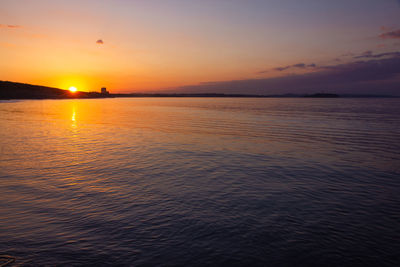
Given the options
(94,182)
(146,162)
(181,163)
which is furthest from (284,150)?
(94,182)

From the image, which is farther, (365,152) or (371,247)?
(365,152)

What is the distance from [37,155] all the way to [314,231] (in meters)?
17.5

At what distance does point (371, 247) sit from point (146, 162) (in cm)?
1217

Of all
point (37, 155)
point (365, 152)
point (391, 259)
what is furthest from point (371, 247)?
point (37, 155)

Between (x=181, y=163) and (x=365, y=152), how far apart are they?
14401 mm

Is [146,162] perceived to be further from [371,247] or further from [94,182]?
[371,247]

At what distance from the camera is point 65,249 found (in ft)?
22.0

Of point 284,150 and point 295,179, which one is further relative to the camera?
point 284,150

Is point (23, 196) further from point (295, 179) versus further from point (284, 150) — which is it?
point (284, 150)

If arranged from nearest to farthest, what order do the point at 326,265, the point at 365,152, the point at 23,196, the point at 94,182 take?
the point at 326,265 → the point at 23,196 → the point at 94,182 → the point at 365,152

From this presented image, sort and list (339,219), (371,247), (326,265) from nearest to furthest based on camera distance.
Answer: (326,265) → (371,247) → (339,219)

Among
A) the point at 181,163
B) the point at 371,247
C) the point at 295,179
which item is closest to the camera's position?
the point at 371,247

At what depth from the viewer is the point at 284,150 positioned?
20.2m

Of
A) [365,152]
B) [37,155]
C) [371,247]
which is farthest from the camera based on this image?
[365,152]
